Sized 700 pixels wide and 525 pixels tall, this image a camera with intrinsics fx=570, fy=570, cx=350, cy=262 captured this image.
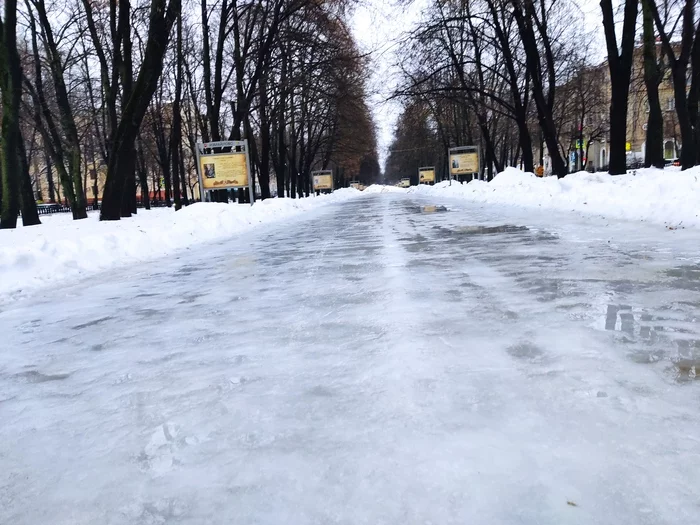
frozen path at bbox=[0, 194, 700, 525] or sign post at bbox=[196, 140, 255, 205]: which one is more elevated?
sign post at bbox=[196, 140, 255, 205]

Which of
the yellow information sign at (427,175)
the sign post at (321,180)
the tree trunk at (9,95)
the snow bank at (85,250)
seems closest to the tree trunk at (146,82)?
the tree trunk at (9,95)

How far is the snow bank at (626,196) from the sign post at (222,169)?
9.67 metres

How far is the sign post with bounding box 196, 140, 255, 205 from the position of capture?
21328 millimetres

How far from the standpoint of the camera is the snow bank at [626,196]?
1013 cm

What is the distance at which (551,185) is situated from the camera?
1842cm

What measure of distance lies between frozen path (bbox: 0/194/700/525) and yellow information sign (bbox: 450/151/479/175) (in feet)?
112

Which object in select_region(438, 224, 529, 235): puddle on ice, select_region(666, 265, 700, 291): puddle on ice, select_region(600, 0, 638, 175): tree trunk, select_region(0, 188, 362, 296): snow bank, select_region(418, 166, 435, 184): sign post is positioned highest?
select_region(600, 0, 638, 175): tree trunk

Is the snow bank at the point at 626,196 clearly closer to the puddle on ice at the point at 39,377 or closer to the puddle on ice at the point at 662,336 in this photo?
the puddle on ice at the point at 662,336

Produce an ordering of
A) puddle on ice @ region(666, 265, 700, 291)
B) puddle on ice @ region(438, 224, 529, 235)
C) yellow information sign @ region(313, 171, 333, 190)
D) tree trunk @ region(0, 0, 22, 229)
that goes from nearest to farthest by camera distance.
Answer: puddle on ice @ region(666, 265, 700, 291)
puddle on ice @ region(438, 224, 529, 235)
tree trunk @ region(0, 0, 22, 229)
yellow information sign @ region(313, 171, 333, 190)

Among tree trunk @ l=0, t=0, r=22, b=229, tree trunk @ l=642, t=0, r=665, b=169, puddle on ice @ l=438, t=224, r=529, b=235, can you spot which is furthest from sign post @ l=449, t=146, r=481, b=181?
tree trunk @ l=0, t=0, r=22, b=229

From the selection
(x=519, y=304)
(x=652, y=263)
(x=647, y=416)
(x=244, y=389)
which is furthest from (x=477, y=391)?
(x=652, y=263)

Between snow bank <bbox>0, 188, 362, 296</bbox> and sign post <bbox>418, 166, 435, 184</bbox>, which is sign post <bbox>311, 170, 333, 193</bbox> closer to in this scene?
sign post <bbox>418, 166, 435, 184</bbox>

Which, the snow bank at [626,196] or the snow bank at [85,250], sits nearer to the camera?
the snow bank at [85,250]

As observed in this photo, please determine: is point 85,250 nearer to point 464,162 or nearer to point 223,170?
point 223,170
